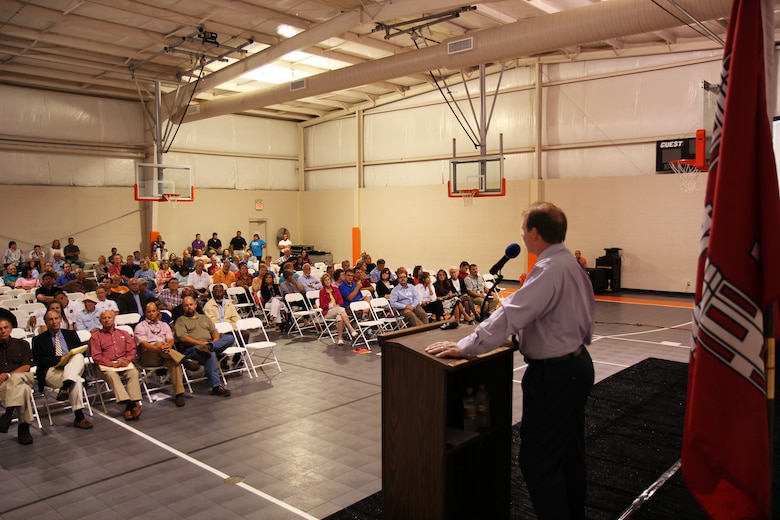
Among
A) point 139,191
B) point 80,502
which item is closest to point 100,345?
point 80,502

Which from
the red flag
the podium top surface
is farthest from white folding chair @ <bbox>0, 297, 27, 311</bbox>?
the red flag

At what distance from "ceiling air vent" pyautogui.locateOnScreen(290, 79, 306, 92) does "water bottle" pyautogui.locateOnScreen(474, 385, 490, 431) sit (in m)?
11.5

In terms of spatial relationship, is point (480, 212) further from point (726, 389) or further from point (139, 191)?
point (726, 389)

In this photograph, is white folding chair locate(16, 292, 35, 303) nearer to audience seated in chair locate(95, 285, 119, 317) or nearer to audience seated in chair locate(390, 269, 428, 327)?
audience seated in chair locate(95, 285, 119, 317)

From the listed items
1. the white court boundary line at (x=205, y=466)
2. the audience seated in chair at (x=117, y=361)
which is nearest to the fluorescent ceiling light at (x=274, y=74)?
the audience seated in chair at (x=117, y=361)

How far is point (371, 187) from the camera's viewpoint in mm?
21328

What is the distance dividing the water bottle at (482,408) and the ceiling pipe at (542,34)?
6.77 meters

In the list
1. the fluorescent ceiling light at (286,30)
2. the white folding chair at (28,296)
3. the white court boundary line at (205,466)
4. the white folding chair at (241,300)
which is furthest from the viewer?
the fluorescent ceiling light at (286,30)

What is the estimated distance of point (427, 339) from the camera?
301 centimetres

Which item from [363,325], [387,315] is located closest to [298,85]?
[387,315]

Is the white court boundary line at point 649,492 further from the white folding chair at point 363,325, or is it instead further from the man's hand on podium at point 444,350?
the white folding chair at point 363,325

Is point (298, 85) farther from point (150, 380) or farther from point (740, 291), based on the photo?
point (740, 291)

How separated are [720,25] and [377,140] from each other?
11.2m

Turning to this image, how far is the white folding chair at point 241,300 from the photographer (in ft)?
37.6
